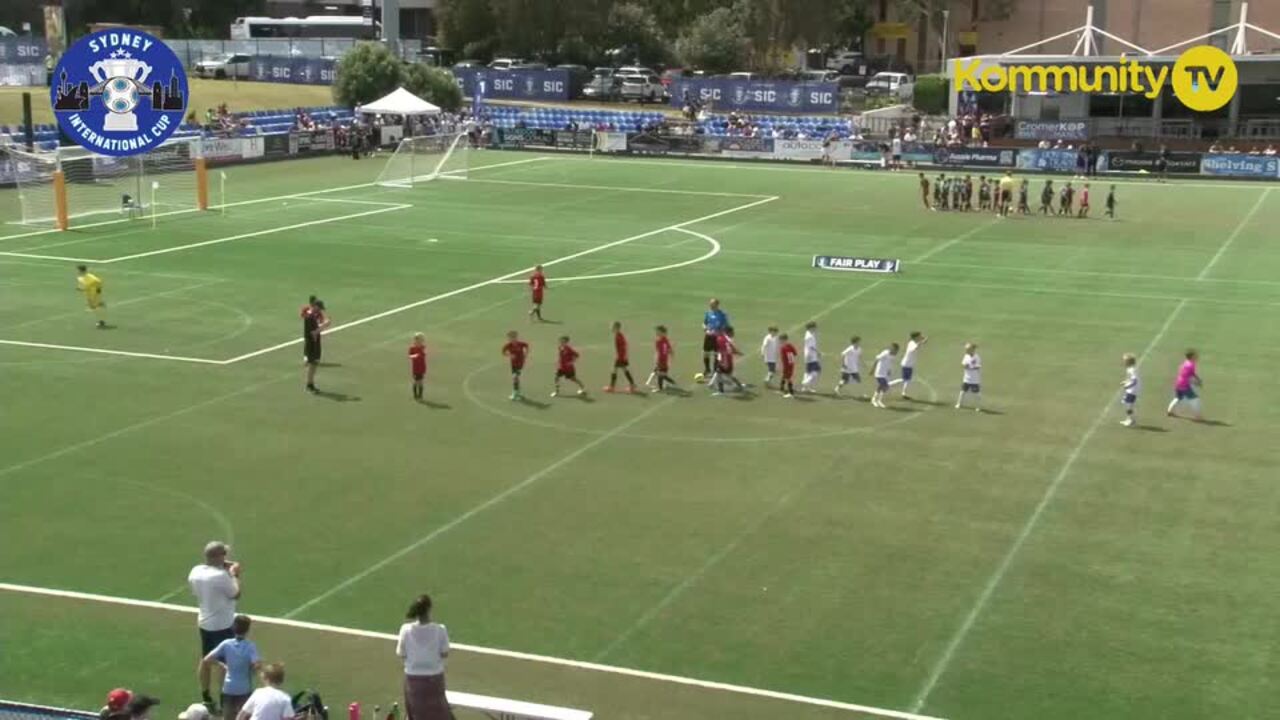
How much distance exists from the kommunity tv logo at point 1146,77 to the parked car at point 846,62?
4463 cm

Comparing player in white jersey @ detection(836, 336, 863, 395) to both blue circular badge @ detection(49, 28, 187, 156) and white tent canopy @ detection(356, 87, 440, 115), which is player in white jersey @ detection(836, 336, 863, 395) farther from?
white tent canopy @ detection(356, 87, 440, 115)

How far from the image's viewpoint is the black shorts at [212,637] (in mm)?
13539

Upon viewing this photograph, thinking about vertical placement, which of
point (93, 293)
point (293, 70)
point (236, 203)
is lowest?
point (93, 293)

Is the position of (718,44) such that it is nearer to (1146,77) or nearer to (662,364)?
(1146,77)

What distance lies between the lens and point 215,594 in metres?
13.5

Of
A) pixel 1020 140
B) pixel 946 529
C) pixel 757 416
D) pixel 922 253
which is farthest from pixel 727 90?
pixel 946 529

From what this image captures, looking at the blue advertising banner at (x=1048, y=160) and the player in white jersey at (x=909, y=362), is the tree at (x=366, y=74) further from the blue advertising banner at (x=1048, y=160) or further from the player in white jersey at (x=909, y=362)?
the player in white jersey at (x=909, y=362)

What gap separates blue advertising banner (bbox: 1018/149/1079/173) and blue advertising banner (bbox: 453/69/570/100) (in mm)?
40439

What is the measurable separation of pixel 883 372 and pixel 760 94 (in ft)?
224

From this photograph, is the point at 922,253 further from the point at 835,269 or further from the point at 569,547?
the point at 569,547

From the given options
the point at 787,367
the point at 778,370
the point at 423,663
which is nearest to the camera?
the point at 423,663

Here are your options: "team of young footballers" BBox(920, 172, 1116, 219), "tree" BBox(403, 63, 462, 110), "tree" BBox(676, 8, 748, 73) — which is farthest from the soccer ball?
"tree" BBox(676, 8, 748, 73)

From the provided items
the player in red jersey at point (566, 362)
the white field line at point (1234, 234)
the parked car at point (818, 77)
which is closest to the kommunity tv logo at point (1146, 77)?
the white field line at point (1234, 234)

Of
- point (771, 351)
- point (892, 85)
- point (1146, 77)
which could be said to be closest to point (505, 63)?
point (892, 85)
